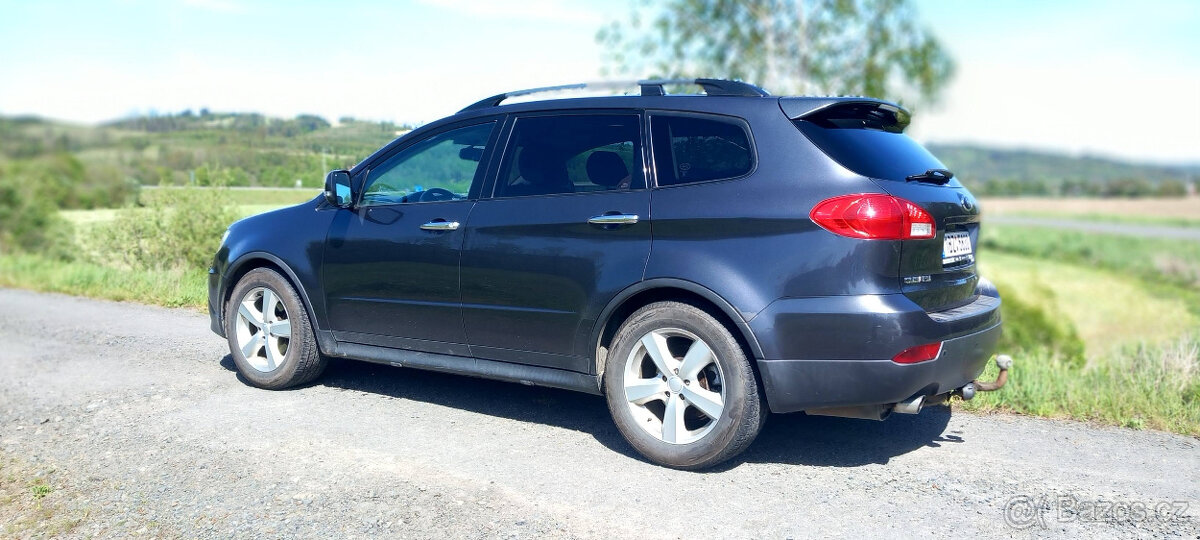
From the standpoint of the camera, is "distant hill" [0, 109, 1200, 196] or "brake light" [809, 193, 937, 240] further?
"distant hill" [0, 109, 1200, 196]

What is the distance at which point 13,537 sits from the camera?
11.9ft

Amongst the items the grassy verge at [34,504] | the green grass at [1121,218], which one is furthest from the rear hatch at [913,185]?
the green grass at [1121,218]

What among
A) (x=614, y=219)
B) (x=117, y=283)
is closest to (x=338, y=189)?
(x=614, y=219)

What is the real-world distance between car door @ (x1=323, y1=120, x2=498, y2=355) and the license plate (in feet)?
8.01

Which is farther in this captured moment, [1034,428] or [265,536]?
[1034,428]

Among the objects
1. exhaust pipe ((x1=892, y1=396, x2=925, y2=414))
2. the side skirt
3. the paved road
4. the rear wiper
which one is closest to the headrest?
the side skirt

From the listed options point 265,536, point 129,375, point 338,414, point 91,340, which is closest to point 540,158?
point 338,414

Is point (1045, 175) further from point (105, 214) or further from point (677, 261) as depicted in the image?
point (677, 261)

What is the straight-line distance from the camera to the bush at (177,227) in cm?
1129

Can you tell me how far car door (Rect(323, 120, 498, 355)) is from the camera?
16.9 feet

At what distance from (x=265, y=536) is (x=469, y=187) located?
2.25m

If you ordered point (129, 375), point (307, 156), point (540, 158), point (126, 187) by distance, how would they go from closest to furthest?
point (540, 158)
point (129, 375)
point (307, 156)
point (126, 187)

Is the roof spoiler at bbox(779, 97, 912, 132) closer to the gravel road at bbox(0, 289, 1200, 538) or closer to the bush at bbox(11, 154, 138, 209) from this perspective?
the gravel road at bbox(0, 289, 1200, 538)

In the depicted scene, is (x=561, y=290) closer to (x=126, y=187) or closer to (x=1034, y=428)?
(x=1034, y=428)
